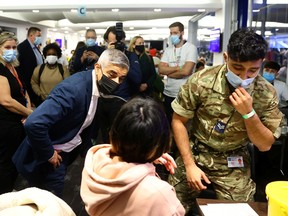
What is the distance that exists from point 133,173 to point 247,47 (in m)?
0.81

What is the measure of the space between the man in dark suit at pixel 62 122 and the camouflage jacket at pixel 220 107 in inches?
18.2

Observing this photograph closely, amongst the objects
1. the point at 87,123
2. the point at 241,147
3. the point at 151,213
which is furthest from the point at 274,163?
the point at 151,213

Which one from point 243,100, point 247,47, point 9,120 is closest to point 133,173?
point 243,100

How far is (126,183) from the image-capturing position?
89 centimetres

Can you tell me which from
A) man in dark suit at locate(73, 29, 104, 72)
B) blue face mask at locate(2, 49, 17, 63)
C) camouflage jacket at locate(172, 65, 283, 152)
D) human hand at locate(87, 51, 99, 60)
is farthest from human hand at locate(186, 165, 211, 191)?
human hand at locate(87, 51, 99, 60)

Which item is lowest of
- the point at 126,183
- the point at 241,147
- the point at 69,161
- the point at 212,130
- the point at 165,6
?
the point at 69,161

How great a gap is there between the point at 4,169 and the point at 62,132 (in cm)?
88

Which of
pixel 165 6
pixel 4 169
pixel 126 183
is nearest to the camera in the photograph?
pixel 126 183

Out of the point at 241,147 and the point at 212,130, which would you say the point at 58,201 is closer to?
the point at 212,130

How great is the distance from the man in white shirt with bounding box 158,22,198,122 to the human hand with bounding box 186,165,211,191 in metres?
2.15

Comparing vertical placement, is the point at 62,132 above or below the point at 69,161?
above

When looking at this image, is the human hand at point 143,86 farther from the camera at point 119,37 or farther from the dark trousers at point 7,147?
the dark trousers at point 7,147

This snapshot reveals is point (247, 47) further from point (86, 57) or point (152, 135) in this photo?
point (86, 57)

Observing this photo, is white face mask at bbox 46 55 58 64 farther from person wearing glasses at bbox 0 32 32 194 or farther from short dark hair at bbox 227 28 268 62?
short dark hair at bbox 227 28 268 62
